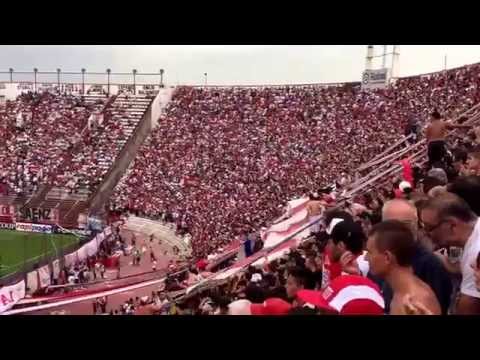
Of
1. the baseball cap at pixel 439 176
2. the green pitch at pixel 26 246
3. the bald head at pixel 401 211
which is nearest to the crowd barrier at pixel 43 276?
the green pitch at pixel 26 246

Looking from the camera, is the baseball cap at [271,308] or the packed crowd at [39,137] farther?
the packed crowd at [39,137]

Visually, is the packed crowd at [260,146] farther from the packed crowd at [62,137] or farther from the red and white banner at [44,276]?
the red and white banner at [44,276]

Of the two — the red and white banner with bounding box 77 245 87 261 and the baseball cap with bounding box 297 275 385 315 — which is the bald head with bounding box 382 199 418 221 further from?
the red and white banner with bounding box 77 245 87 261

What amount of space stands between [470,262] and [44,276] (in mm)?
14548

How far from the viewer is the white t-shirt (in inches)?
107

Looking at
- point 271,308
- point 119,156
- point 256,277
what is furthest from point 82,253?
point 271,308

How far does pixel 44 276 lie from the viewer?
617 inches

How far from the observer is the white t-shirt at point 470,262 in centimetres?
272

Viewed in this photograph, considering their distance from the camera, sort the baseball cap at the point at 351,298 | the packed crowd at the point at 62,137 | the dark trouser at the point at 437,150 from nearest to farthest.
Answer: the baseball cap at the point at 351,298
the dark trouser at the point at 437,150
the packed crowd at the point at 62,137

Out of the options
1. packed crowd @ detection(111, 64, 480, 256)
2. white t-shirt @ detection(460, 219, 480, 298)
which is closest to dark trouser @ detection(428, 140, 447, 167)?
white t-shirt @ detection(460, 219, 480, 298)

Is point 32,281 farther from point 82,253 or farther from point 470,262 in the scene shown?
point 470,262

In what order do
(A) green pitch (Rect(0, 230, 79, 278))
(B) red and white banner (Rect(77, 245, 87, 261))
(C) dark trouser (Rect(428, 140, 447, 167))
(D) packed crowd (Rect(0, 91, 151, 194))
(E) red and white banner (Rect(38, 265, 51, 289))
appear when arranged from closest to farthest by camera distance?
1. (C) dark trouser (Rect(428, 140, 447, 167))
2. (E) red and white banner (Rect(38, 265, 51, 289))
3. (B) red and white banner (Rect(77, 245, 87, 261))
4. (A) green pitch (Rect(0, 230, 79, 278))
5. (D) packed crowd (Rect(0, 91, 151, 194))

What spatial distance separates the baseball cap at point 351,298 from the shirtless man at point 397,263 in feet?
0.30

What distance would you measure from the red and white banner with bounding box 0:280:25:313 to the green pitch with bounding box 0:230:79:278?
6303mm
